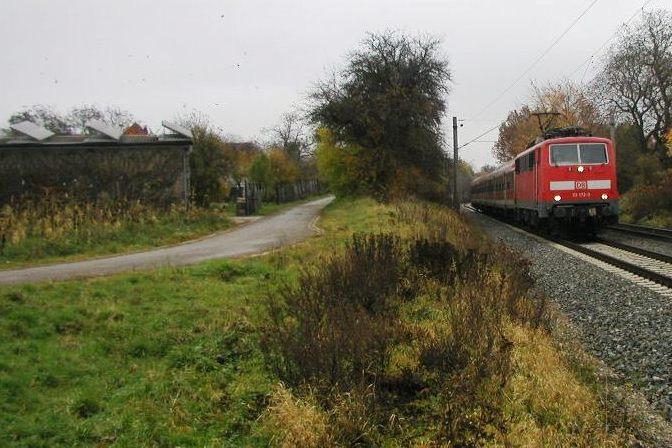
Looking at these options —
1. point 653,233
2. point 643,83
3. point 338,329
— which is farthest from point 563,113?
point 338,329

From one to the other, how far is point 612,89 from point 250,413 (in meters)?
45.6

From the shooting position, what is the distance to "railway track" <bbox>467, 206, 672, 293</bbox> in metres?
10.6

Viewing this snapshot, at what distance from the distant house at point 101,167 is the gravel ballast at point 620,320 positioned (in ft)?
47.6

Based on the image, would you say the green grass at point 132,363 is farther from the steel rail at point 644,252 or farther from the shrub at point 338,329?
the steel rail at point 644,252

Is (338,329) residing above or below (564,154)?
below

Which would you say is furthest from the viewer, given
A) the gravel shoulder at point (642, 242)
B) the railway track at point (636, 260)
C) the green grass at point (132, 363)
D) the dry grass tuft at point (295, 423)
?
the gravel shoulder at point (642, 242)

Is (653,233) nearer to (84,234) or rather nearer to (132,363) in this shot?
(84,234)

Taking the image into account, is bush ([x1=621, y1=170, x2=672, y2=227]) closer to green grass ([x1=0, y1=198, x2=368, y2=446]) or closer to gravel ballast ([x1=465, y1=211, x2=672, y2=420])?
gravel ballast ([x1=465, y1=211, x2=672, y2=420])

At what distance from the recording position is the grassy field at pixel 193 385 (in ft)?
14.8

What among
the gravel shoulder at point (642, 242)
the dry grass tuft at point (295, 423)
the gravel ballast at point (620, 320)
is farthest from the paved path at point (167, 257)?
the gravel shoulder at point (642, 242)

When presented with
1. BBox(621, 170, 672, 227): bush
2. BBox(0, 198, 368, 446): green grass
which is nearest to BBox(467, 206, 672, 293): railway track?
BBox(0, 198, 368, 446): green grass

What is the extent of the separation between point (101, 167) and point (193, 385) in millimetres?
17711

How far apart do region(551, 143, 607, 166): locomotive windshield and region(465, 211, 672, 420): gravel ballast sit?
5801mm

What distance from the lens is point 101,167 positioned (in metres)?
21.7
